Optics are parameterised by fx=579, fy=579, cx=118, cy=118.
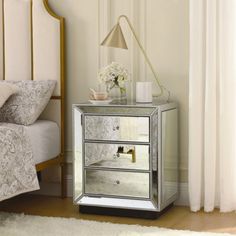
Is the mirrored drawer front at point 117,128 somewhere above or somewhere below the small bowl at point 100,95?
below

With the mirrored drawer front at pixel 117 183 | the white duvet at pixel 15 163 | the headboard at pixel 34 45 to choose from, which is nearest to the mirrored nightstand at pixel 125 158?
the mirrored drawer front at pixel 117 183

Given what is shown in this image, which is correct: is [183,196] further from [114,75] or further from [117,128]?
[114,75]

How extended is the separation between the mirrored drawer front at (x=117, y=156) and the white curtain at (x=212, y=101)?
15.6 inches

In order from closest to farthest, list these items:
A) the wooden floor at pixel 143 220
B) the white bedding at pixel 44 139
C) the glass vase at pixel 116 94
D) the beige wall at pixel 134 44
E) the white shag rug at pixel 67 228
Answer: the white shag rug at pixel 67 228, the wooden floor at pixel 143 220, the white bedding at pixel 44 139, the beige wall at pixel 134 44, the glass vase at pixel 116 94

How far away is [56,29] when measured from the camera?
431 centimetres

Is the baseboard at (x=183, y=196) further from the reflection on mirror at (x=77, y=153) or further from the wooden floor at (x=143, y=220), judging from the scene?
the reflection on mirror at (x=77, y=153)

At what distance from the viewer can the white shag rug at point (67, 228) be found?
3.40m

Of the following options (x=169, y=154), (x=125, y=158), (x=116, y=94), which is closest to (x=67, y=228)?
(x=125, y=158)

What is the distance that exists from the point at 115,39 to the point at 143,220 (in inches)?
48.7

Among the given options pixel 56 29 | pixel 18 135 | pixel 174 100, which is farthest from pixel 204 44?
pixel 18 135

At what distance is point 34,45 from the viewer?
4375 millimetres

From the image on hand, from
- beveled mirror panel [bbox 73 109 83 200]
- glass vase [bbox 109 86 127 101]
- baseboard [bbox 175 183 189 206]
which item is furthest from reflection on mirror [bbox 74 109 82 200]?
baseboard [bbox 175 183 189 206]

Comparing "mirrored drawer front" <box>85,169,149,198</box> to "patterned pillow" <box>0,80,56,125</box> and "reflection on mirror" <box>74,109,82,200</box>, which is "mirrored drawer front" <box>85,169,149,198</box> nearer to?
"reflection on mirror" <box>74,109,82,200</box>

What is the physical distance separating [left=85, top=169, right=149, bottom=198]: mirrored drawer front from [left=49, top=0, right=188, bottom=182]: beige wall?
0.49 meters
